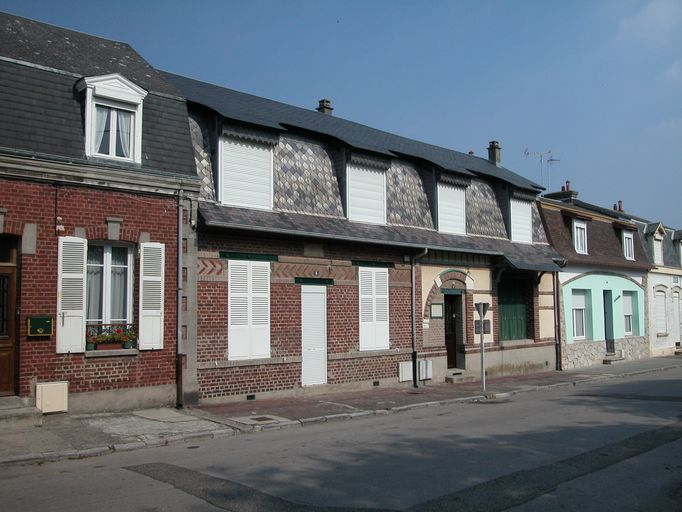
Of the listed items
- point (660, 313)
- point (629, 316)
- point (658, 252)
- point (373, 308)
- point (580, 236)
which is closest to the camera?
point (373, 308)

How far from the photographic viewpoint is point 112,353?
Result: 12.6 meters

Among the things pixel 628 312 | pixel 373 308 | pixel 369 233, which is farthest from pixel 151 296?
pixel 628 312

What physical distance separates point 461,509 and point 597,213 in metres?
24.8

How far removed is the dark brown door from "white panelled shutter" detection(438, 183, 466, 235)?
41.6 ft

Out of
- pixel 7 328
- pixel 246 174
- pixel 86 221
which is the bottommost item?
pixel 7 328

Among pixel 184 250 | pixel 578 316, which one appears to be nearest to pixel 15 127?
pixel 184 250

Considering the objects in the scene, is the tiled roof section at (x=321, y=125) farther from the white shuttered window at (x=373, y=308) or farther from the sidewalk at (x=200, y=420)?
the sidewalk at (x=200, y=420)

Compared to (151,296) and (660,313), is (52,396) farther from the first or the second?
(660,313)

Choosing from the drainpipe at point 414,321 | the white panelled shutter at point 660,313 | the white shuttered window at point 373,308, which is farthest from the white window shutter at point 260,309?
the white panelled shutter at point 660,313

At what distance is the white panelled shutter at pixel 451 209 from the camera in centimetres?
2059

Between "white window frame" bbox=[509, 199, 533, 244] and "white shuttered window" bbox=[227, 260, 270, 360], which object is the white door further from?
"white window frame" bbox=[509, 199, 533, 244]

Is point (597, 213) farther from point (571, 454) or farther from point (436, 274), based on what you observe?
point (571, 454)

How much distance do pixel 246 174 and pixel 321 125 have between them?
4543 mm

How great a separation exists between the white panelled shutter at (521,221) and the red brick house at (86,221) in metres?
13.7
